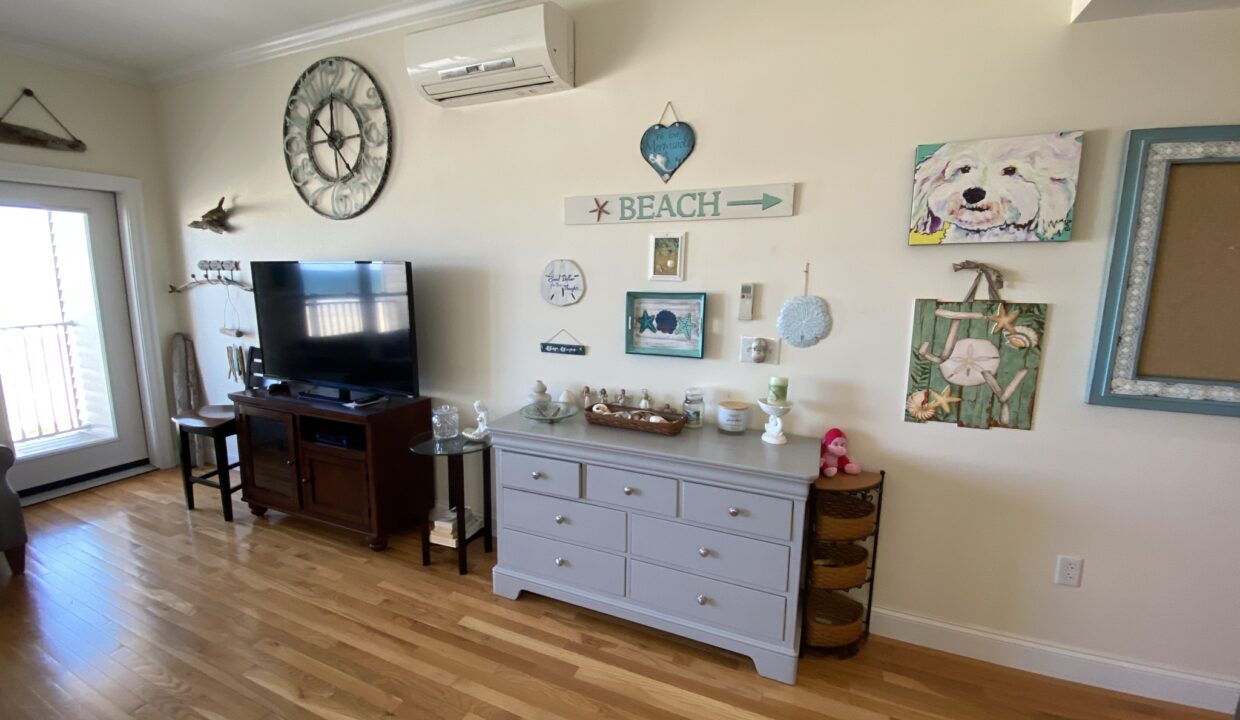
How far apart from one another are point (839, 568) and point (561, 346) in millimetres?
1440

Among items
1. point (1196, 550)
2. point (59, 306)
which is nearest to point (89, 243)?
point (59, 306)

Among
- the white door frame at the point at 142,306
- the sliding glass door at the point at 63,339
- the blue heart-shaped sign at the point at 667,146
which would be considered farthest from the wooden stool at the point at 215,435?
the blue heart-shaped sign at the point at 667,146

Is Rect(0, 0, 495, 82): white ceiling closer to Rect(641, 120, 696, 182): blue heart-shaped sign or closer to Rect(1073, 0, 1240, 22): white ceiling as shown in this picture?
Rect(641, 120, 696, 182): blue heart-shaped sign

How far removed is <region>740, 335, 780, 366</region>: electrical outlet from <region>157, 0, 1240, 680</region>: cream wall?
0.04 metres

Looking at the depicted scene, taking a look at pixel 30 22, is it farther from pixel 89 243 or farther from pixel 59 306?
pixel 59 306

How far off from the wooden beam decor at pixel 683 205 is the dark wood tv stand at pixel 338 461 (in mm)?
1315

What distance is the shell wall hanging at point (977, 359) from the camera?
1707mm

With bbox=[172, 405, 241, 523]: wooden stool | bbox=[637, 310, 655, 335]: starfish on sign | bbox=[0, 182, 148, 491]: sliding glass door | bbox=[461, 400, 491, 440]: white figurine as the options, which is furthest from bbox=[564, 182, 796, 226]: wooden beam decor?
bbox=[0, 182, 148, 491]: sliding glass door

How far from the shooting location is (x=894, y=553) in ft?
6.42

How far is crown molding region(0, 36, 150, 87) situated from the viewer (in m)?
2.78

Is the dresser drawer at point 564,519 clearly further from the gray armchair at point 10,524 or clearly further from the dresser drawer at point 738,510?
the gray armchair at point 10,524

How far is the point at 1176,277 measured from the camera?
5.04 ft

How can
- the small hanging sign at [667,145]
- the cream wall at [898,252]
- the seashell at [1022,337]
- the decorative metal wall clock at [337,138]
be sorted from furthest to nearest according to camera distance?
the decorative metal wall clock at [337,138], the small hanging sign at [667,145], the seashell at [1022,337], the cream wall at [898,252]

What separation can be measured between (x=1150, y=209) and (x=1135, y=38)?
1.66ft
